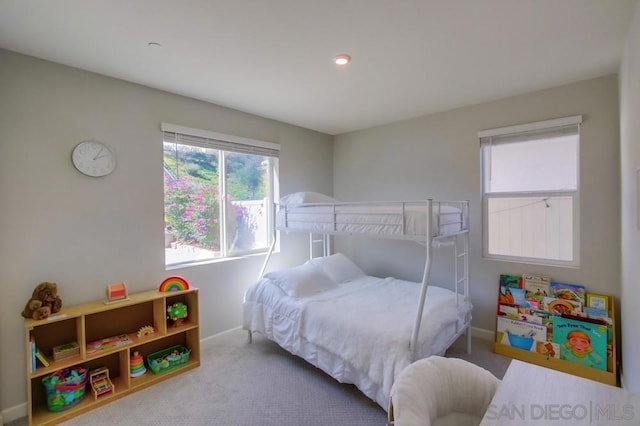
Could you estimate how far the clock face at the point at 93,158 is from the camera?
7.41 feet

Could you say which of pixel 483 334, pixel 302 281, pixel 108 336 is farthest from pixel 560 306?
pixel 108 336

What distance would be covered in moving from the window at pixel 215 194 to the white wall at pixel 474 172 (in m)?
1.24

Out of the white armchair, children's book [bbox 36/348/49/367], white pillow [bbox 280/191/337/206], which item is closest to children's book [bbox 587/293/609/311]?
the white armchair

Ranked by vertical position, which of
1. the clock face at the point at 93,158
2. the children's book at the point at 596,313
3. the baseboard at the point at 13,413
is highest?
the clock face at the point at 93,158

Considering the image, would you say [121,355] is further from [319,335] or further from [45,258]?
[319,335]

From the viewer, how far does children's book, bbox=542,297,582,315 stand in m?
2.56

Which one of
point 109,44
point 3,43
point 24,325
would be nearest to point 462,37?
point 109,44

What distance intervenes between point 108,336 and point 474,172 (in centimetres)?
370

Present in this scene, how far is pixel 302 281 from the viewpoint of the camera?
2912 mm

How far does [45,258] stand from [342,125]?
3.22m

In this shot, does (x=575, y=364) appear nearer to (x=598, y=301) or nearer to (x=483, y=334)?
(x=598, y=301)

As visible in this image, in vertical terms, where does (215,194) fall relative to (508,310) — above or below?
above

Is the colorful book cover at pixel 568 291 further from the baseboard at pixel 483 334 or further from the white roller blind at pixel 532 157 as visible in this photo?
the white roller blind at pixel 532 157

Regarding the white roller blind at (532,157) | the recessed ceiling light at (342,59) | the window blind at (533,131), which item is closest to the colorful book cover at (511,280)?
the white roller blind at (532,157)
